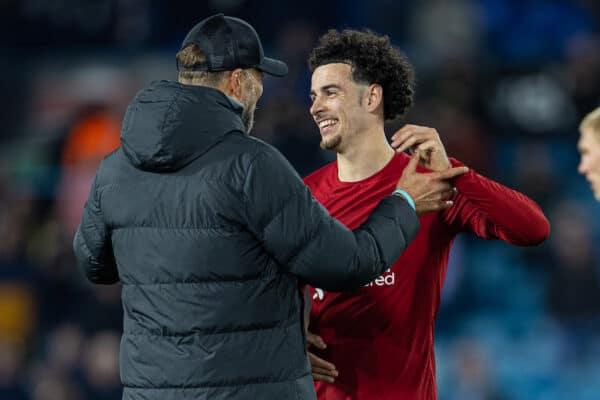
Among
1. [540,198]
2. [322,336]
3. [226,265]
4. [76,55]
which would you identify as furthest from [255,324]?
[76,55]

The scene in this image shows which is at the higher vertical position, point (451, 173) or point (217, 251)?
point (451, 173)

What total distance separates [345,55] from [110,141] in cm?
450

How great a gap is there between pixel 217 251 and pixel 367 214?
956 millimetres

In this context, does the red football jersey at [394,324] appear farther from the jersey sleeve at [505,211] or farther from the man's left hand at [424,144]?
the man's left hand at [424,144]

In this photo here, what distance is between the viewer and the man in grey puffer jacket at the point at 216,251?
8.96 feet

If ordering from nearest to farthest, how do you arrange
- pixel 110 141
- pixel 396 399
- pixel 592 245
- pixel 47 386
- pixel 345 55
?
pixel 396 399 → pixel 345 55 → pixel 47 386 → pixel 592 245 → pixel 110 141

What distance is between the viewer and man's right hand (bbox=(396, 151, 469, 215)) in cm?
307

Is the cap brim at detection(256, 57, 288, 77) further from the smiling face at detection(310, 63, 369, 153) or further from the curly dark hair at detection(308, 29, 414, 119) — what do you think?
the curly dark hair at detection(308, 29, 414, 119)

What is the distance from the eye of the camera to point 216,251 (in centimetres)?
274

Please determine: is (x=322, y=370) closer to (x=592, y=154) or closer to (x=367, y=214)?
(x=367, y=214)

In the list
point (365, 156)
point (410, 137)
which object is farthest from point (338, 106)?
point (410, 137)

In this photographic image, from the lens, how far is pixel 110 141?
313 inches

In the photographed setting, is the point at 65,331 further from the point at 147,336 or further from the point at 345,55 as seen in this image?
the point at 147,336

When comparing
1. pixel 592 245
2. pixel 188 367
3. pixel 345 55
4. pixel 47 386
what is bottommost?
pixel 47 386
